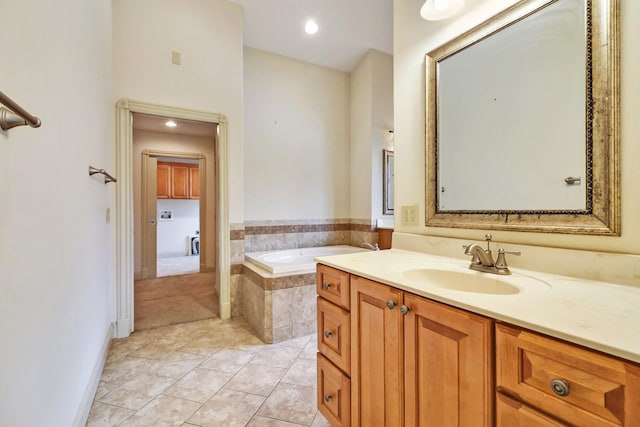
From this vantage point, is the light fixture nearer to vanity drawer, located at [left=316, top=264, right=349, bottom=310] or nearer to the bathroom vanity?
the bathroom vanity

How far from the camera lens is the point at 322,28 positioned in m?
3.06

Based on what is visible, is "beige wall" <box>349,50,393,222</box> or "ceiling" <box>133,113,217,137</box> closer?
"beige wall" <box>349,50,393,222</box>

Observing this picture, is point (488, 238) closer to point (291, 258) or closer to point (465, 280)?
point (465, 280)

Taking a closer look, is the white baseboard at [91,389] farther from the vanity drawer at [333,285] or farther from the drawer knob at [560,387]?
the drawer knob at [560,387]

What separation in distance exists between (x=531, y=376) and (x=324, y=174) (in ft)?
10.9

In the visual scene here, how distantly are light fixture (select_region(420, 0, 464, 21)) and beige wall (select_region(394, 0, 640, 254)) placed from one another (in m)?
0.08

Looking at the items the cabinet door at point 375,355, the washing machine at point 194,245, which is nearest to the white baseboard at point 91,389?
the cabinet door at point 375,355

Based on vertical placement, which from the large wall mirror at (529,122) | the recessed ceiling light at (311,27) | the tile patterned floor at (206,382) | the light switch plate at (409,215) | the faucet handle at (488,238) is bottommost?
the tile patterned floor at (206,382)

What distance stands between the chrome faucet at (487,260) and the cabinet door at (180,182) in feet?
21.6

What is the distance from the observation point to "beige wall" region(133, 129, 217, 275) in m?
4.14

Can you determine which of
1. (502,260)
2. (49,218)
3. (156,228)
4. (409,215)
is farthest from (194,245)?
(502,260)

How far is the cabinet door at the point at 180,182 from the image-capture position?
20.7 feet

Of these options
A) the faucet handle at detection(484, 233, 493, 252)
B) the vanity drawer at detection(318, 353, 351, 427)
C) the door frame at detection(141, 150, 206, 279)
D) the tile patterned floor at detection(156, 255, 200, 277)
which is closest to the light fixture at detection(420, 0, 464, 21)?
the faucet handle at detection(484, 233, 493, 252)

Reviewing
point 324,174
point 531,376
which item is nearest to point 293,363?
point 531,376
